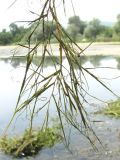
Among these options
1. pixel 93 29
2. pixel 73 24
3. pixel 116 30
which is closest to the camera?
pixel 73 24

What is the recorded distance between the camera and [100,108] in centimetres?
1351

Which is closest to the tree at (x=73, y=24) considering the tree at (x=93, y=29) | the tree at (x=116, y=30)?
the tree at (x=116, y=30)

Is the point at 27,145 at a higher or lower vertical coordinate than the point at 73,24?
lower

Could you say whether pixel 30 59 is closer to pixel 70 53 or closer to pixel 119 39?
pixel 70 53

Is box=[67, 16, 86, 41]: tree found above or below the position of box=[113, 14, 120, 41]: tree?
above

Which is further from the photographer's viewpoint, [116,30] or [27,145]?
[116,30]

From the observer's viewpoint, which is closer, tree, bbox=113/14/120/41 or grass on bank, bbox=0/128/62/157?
grass on bank, bbox=0/128/62/157

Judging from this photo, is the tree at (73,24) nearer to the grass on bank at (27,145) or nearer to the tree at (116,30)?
the grass on bank at (27,145)

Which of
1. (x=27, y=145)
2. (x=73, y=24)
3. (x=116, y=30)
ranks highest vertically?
(x=73, y=24)

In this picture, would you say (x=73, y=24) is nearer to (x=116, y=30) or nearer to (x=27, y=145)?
(x=27, y=145)

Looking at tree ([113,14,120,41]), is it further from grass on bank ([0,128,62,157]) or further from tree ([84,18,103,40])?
grass on bank ([0,128,62,157])

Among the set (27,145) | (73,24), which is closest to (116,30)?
(27,145)

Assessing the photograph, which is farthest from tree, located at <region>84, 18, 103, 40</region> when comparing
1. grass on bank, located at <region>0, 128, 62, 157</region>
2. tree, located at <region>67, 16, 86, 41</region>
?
grass on bank, located at <region>0, 128, 62, 157</region>

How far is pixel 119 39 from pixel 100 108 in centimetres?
5258
